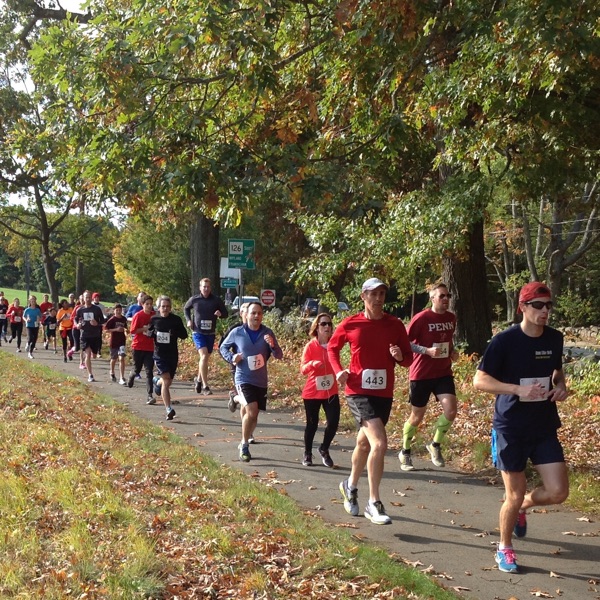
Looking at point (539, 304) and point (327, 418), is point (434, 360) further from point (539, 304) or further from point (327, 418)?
point (539, 304)

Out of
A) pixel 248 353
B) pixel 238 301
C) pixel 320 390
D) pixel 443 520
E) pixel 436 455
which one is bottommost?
pixel 443 520

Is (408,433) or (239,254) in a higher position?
(239,254)

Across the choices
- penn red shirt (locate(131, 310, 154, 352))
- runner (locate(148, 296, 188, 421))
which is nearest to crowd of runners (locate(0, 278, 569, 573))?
runner (locate(148, 296, 188, 421))

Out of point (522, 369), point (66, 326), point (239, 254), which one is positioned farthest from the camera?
point (66, 326)

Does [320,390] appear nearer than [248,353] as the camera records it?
Yes

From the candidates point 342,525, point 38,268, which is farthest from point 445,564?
point 38,268

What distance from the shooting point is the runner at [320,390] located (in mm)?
9867

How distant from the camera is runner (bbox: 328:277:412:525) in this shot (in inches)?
291

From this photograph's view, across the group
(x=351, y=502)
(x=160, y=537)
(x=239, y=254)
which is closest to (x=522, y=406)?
(x=351, y=502)

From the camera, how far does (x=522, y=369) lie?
19.8 feet

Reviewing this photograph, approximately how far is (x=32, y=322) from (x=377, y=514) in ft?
67.3

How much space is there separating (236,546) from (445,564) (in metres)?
1.59

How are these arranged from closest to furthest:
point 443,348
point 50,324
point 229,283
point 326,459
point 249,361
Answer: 1. point 443,348
2. point 326,459
3. point 249,361
4. point 229,283
5. point 50,324

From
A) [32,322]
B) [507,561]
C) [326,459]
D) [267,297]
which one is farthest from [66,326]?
[507,561]
